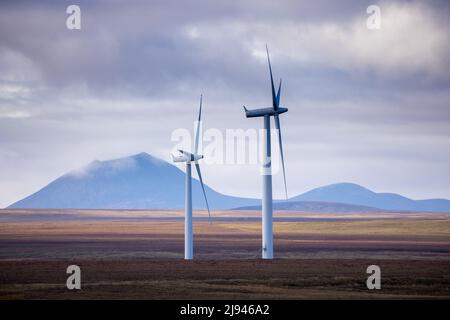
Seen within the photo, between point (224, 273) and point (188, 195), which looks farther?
point (188, 195)

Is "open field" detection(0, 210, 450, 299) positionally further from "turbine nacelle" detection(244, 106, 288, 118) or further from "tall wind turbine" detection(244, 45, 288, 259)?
"turbine nacelle" detection(244, 106, 288, 118)

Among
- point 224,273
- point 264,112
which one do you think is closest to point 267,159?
point 264,112

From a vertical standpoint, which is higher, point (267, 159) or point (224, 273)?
point (267, 159)

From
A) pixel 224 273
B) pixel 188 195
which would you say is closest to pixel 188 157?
pixel 188 195

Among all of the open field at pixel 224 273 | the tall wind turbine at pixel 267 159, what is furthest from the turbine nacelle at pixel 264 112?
the open field at pixel 224 273

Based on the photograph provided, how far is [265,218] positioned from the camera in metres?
67.5

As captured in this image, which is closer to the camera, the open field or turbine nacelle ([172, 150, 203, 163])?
the open field

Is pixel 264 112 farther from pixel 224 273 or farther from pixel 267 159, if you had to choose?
pixel 224 273

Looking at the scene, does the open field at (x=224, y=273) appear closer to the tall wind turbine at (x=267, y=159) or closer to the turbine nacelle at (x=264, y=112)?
the tall wind turbine at (x=267, y=159)

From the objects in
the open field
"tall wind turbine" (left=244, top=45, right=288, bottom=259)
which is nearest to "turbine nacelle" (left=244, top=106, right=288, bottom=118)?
"tall wind turbine" (left=244, top=45, right=288, bottom=259)

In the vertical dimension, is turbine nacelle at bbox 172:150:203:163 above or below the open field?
above
